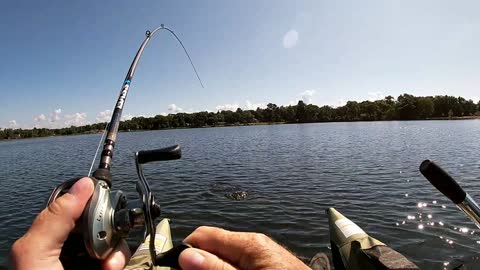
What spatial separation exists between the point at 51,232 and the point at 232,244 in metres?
0.80

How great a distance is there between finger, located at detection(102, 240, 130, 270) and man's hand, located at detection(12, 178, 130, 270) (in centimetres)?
21

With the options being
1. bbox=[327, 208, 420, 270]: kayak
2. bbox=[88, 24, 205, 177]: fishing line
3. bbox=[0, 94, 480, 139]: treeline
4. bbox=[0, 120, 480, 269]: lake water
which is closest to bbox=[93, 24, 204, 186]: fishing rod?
bbox=[88, 24, 205, 177]: fishing line

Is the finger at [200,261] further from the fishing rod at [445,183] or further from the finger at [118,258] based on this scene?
the fishing rod at [445,183]

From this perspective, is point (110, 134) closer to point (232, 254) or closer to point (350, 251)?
point (232, 254)

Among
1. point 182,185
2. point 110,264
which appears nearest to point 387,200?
point 182,185

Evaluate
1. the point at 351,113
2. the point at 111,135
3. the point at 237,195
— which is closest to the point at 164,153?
the point at 111,135

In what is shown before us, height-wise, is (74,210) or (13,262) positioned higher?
(74,210)

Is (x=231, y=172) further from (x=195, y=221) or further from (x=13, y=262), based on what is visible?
(x=13, y=262)

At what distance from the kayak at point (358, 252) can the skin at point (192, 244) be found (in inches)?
132

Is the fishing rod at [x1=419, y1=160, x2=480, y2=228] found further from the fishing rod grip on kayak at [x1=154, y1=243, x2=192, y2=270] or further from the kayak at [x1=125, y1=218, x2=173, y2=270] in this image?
the kayak at [x1=125, y1=218, x2=173, y2=270]

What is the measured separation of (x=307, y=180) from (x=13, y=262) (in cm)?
1781

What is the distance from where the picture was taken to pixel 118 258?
1622 mm

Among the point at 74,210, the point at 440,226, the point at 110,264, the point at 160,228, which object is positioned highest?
the point at 74,210

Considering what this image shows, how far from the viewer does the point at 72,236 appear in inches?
58.1
